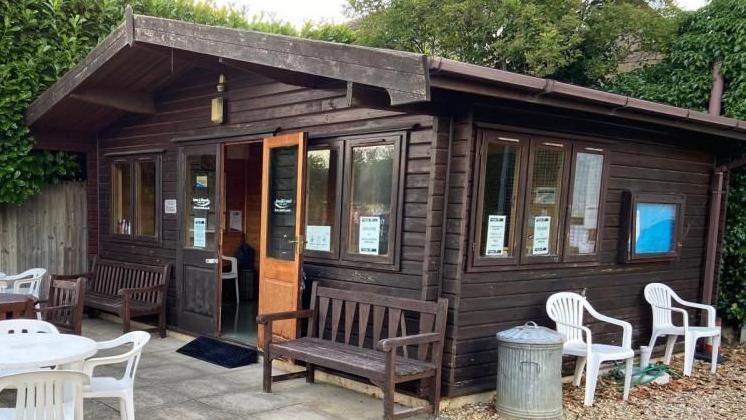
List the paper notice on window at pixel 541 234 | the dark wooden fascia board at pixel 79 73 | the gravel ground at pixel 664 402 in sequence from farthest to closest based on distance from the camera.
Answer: the dark wooden fascia board at pixel 79 73 → the paper notice on window at pixel 541 234 → the gravel ground at pixel 664 402

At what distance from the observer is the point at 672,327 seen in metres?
5.40

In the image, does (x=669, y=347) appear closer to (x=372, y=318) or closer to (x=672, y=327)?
(x=672, y=327)

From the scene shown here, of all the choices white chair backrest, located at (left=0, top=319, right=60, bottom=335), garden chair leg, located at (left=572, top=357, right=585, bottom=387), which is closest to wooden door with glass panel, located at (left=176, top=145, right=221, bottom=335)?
white chair backrest, located at (left=0, top=319, right=60, bottom=335)

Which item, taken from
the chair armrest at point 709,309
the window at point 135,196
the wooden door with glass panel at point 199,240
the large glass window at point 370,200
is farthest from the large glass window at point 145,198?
the chair armrest at point 709,309

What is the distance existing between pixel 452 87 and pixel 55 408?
2.53m

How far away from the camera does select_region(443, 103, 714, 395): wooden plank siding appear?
159 inches

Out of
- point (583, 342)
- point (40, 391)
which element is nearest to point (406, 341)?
point (583, 342)

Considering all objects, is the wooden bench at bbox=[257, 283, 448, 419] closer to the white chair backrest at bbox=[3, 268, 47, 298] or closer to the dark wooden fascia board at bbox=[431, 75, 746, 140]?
the dark wooden fascia board at bbox=[431, 75, 746, 140]

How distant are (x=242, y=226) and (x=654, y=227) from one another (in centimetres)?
543

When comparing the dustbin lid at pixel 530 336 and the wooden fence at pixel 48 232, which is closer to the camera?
the dustbin lid at pixel 530 336

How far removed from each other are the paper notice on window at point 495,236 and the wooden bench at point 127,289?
367cm

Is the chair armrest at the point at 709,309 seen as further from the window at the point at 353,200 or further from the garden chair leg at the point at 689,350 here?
the window at the point at 353,200

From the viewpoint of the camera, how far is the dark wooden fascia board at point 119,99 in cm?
589

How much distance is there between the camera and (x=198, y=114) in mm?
6051
